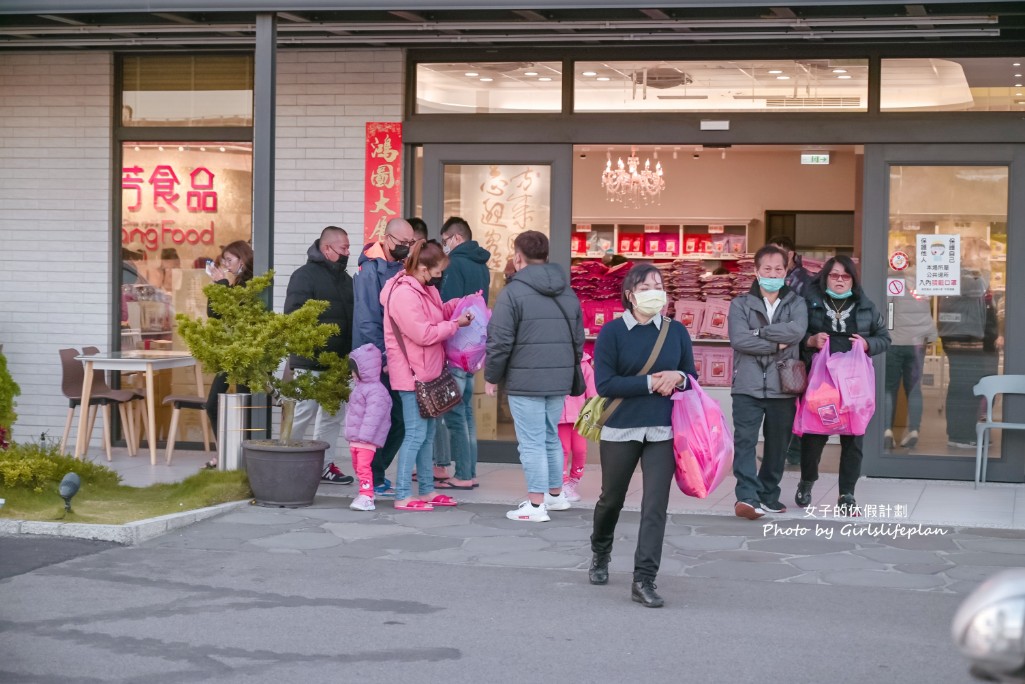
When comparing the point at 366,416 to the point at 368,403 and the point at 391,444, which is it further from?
the point at 391,444

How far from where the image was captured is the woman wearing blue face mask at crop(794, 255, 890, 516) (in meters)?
8.95

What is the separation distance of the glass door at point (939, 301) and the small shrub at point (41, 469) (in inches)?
243

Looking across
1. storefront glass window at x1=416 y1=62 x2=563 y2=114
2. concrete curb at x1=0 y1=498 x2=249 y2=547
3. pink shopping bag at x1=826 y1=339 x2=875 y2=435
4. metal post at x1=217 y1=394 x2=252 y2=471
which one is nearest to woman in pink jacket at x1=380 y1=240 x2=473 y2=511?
metal post at x1=217 y1=394 x2=252 y2=471

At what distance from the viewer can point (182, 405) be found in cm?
1124

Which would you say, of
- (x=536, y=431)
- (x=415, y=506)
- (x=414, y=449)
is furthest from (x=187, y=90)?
(x=536, y=431)

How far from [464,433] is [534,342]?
161 cm

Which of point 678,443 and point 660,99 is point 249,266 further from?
point 678,443

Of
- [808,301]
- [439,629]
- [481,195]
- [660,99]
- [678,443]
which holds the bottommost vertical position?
[439,629]

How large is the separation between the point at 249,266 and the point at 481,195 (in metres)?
2.17

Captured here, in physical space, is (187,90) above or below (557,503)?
above

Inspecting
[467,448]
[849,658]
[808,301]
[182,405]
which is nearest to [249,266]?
[182,405]

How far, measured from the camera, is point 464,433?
32.3 feet

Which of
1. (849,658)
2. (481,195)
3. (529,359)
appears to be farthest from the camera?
(481,195)

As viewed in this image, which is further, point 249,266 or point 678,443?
point 249,266
